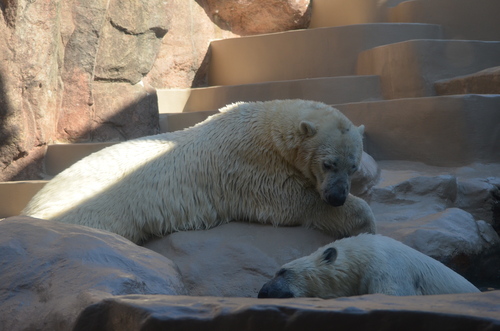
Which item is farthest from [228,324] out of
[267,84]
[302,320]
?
[267,84]

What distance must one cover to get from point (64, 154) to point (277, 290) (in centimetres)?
527

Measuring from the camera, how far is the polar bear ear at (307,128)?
449 cm

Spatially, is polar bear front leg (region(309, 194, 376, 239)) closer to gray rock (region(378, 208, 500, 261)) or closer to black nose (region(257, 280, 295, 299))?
gray rock (region(378, 208, 500, 261))

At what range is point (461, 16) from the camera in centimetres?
1068

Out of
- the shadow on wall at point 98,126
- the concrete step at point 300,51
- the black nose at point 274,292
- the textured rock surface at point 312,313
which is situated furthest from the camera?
the concrete step at point 300,51

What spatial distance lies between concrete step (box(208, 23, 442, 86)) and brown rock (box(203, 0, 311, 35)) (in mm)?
662

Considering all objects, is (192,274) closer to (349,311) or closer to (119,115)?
(349,311)

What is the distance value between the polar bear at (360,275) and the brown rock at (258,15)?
30.0 ft

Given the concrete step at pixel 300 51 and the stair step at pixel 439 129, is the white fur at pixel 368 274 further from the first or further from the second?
the concrete step at pixel 300 51

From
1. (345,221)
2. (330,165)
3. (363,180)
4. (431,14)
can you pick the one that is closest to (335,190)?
(330,165)

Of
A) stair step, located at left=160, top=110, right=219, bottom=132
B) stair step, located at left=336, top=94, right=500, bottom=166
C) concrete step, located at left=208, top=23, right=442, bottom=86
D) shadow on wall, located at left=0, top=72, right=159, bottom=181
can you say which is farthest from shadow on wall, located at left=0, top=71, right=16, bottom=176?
concrete step, located at left=208, top=23, right=442, bottom=86

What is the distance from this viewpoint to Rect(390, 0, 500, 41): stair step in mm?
10523

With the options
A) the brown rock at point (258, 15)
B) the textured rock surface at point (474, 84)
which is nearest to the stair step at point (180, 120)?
the brown rock at point (258, 15)

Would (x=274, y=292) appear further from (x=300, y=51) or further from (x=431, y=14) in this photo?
(x=431, y=14)
